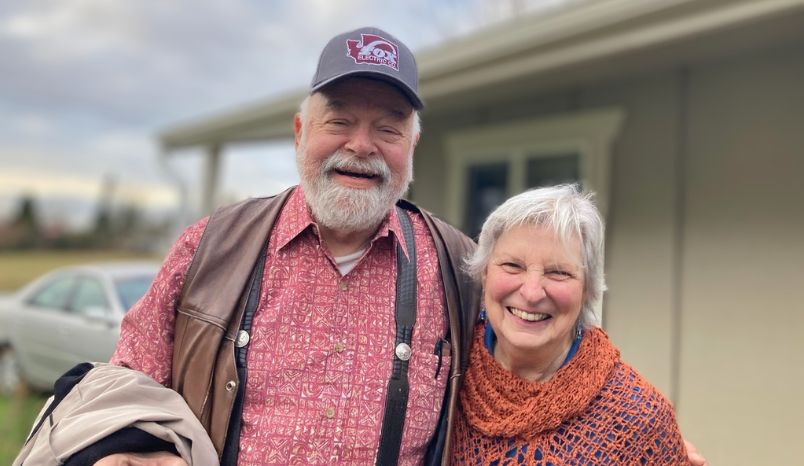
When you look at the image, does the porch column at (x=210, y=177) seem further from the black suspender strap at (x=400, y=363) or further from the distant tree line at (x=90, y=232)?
the distant tree line at (x=90, y=232)

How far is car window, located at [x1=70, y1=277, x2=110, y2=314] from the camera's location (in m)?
5.52

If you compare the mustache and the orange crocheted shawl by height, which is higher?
the mustache

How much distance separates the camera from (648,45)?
11.1 feet

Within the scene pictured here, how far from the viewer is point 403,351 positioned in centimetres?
174

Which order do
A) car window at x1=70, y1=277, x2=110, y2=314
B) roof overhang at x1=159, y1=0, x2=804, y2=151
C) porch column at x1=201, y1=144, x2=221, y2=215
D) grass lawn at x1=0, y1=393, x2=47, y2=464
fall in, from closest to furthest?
roof overhang at x1=159, y1=0, x2=804, y2=151, grass lawn at x1=0, y1=393, x2=47, y2=464, car window at x1=70, y1=277, x2=110, y2=314, porch column at x1=201, y1=144, x2=221, y2=215

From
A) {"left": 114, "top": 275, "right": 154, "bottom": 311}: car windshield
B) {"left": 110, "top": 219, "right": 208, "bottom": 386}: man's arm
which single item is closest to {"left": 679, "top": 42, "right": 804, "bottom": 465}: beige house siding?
{"left": 110, "top": 219, "right": 208, "bottom": 386}: man's arm

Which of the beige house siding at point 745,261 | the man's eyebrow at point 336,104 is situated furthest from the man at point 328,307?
the beige house siding at point 745,261

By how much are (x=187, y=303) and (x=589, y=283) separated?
108cm

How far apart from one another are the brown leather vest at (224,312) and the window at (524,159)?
2.74 metres

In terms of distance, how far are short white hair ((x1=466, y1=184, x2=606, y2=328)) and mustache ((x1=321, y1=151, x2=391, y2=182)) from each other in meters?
0.33

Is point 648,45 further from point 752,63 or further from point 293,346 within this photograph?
point 293,346

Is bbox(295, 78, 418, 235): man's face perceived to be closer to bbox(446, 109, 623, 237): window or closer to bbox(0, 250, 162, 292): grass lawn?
bbox(446, 109, 623, 237): window

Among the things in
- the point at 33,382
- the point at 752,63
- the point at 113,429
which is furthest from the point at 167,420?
the point at 33,382

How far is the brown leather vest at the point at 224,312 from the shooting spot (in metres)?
1.67
